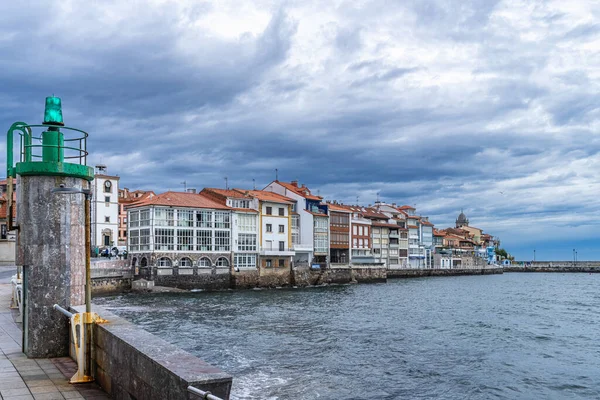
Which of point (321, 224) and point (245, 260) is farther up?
point (321, 224)

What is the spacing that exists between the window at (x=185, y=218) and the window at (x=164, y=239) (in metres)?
1.66

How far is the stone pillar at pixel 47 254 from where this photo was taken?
34.7 feet

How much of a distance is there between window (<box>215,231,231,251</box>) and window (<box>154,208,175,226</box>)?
7.11 metres

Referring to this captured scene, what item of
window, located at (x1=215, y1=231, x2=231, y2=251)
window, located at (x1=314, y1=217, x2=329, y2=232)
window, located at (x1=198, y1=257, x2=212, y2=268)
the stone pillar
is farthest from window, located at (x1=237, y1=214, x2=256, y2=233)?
the stone pillar

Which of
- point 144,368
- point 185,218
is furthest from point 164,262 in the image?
point 144,368

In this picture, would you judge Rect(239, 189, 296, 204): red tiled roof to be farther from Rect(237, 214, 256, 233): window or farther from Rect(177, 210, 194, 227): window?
Rect(177, 210, 194, 227): window

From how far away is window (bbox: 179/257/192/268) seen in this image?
70.8 metres

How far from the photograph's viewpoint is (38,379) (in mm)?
9141

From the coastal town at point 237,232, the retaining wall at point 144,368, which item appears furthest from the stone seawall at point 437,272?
the retaining wall at point 144,368

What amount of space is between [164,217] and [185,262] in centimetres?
628

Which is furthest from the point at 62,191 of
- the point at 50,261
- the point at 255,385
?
the point at 255,385

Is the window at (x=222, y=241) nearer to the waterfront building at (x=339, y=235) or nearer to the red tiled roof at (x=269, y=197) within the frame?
the red tiled roof at (x=269, y=197)

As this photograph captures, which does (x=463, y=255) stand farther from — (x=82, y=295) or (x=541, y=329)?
(x=82, y=295)

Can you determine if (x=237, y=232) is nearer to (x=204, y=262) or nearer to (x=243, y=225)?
(x=243, y=225)
